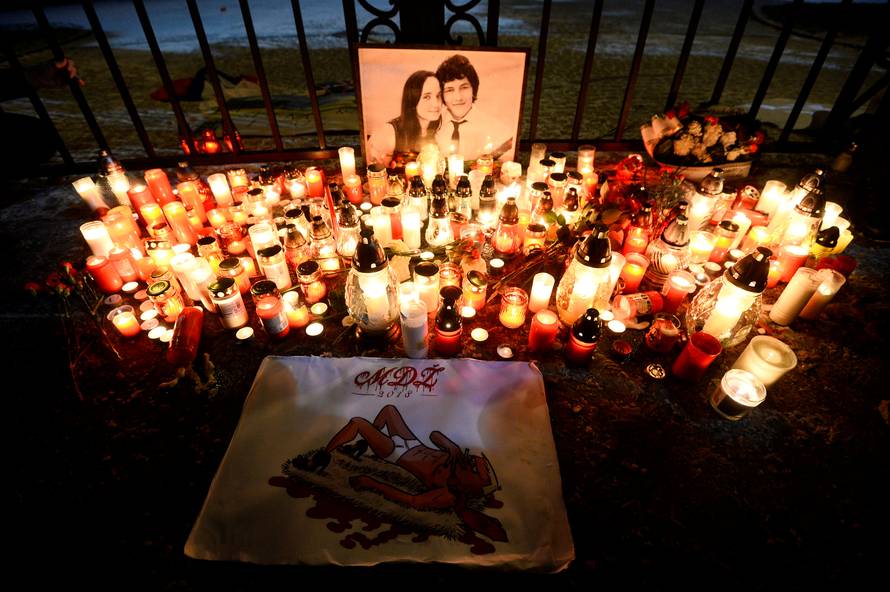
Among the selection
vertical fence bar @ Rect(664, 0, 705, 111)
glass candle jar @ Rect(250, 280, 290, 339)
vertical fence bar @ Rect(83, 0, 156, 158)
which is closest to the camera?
glass candle jar @ Rect(250, 280, 290, 339)

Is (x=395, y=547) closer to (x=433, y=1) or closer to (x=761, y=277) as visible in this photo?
(x=761, y=277)

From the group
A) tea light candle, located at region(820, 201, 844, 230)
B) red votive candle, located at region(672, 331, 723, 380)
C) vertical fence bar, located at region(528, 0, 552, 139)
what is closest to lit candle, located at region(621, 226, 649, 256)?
red votive candle, located at region(672, 331, 723, 380)

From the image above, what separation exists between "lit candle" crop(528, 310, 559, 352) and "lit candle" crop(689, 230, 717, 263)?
128 cm

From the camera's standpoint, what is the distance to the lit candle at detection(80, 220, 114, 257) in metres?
2.61

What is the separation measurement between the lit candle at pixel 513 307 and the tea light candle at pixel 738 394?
39.7 inches

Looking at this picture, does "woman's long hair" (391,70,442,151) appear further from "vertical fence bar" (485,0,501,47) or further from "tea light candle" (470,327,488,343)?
"tea light candle" (470,327,488,343)

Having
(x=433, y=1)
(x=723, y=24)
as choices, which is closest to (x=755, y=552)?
(x=433, y=1)

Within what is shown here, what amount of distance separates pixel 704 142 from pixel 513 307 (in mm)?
2768

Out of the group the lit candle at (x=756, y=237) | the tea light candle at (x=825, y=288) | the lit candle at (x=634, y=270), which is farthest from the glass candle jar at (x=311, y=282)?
the lit candle at (x=756, y=237)

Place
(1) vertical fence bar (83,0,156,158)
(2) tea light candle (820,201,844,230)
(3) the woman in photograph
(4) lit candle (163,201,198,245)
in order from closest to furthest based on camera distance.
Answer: (2) tea light candle (820,201,844,230), (4) lit candle (163,201,198,245), (1) vertical fence bar (83,0,156,158), (3) the woman in photograph

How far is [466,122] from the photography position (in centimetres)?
380

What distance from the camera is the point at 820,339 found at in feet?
7.49

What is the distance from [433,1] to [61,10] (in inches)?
938

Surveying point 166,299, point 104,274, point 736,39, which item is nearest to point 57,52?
point 104,274
